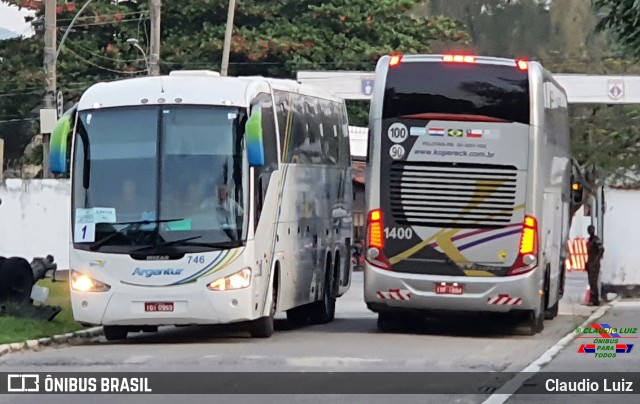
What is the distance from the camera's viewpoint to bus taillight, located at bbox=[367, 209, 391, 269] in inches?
796

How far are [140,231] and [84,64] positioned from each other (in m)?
31.9

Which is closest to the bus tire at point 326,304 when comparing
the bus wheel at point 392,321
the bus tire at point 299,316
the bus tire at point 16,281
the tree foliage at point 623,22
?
the bus tire at point 299,316

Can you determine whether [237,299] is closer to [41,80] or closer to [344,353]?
[344,353]

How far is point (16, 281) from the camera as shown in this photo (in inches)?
833

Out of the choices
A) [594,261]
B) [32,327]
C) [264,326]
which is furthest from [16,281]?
[594,261]

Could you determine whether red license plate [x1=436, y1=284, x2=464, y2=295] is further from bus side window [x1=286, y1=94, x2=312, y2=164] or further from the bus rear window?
bus side window [x1=286, y1=94, x2=312, y2=164]

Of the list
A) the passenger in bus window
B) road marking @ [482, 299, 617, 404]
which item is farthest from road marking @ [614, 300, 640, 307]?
road marking @ [482, 299, 617, 404]

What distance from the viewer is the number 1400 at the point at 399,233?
2014cm

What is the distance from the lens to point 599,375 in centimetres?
1512

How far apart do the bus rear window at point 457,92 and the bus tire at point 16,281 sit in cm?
587

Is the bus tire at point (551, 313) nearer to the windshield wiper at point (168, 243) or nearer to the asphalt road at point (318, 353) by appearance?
the asphalt road at point (318, 353)

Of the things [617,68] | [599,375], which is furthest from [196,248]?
[617,68]

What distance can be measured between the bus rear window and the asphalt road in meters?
3.20

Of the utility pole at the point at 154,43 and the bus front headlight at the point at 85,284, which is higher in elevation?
the utility pole at the point at 154,43
